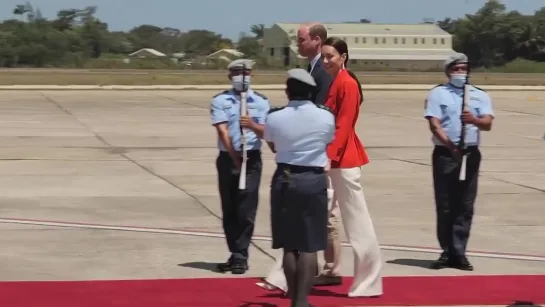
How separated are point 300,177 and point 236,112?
66.1 inches

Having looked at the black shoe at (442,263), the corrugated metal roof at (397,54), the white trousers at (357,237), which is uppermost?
the white trousers at (357,237)

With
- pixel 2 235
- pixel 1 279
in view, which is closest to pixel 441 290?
pixel 1 279

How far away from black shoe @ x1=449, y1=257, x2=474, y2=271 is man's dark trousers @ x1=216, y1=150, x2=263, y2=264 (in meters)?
1.79

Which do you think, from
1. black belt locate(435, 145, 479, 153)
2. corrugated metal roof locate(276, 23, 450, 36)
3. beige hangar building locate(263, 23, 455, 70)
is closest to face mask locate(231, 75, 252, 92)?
black belt locate(435, 145, 479, 153)

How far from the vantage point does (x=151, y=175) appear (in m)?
15.6

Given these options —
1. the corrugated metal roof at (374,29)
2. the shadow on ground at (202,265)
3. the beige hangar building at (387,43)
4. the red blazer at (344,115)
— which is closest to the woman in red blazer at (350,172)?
the red blazer at (344,115)

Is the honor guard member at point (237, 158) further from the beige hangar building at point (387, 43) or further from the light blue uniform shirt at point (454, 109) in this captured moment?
the beige hangar building at point (387, 43)

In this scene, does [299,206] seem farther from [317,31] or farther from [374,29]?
[374,29]

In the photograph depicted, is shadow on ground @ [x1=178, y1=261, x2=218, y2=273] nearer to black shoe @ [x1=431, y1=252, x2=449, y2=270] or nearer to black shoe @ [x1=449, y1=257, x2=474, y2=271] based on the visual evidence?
black shoe @ [x1=431, y1=252, x2=449, y2=270]

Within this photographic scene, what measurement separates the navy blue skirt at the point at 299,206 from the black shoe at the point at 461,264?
221 cm

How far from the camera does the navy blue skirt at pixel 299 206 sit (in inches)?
264

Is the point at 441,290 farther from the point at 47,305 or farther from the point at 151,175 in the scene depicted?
the point at 151,175

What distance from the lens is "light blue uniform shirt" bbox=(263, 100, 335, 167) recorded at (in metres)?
6.69

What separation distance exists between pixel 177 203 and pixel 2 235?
290 cm
